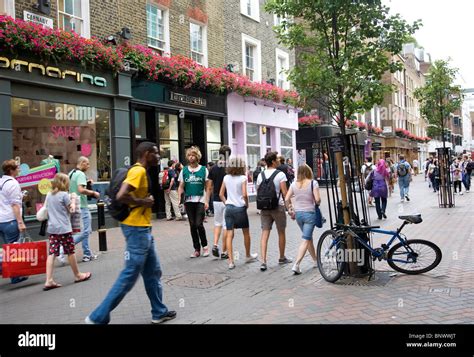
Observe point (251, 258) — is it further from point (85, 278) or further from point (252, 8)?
point (252, 8)

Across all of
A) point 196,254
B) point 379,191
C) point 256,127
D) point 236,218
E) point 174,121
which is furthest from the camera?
point 256,127

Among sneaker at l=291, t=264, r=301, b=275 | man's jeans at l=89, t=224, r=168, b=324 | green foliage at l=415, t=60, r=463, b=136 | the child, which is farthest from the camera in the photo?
green foliage at l=415, t=60, r=463, b=136

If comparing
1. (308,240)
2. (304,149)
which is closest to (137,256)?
(308,240)

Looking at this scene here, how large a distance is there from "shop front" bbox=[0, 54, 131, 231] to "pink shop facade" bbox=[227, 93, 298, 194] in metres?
6.74

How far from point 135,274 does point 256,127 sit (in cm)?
1721

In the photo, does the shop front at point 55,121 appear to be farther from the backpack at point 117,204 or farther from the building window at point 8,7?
the backpack at point 117,204

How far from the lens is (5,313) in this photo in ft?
17.4

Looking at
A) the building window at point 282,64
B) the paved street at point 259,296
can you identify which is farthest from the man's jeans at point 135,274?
the building window at point 282,64

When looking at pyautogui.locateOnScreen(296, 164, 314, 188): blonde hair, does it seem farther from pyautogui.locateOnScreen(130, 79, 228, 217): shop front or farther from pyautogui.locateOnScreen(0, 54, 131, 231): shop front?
pyautogui.locateOnScreen(130, 79, 228, 217): shop front

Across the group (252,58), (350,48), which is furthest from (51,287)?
(252,58)

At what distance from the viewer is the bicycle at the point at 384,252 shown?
20.5 feet

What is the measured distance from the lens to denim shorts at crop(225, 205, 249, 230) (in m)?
7.39

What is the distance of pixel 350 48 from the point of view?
7.23 m

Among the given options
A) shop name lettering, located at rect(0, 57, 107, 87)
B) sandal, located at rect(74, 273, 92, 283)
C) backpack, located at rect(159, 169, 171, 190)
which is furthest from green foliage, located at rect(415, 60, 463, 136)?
sandal, located at rect(74, 273, 92, 283)
